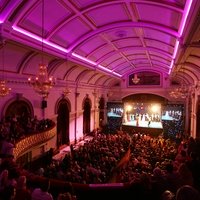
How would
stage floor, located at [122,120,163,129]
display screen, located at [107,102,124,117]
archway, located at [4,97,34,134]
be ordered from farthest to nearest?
display screen, located at [107,102,124,117]
stage floor, located at [122,120,163,129]
archway, located at [4,97,34,134]

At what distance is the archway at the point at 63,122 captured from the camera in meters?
15.8

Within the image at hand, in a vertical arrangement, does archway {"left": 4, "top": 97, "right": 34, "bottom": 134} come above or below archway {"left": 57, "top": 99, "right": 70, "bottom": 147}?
above

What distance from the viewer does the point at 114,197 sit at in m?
5.25

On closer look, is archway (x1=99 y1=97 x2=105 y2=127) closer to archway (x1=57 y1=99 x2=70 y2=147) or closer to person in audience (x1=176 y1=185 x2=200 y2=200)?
archway (x1=57 y1=99 x2=70 y2=147)

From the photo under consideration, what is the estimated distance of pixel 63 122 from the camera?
16.4 metres

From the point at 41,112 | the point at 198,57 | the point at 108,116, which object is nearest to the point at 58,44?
the point at 41,112

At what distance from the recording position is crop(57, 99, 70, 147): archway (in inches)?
621

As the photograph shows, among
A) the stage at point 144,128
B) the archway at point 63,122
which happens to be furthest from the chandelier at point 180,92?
the archway at point 63,122

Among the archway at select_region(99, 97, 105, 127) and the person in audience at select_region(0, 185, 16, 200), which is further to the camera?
the archway at select_region(99, 97, 105, 127)

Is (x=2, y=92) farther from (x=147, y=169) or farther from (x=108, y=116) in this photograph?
(x=108, y=116)

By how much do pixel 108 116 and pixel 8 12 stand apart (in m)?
20.1

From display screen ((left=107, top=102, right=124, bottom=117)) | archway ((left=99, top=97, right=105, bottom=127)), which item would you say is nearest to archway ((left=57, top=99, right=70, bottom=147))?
archway ((left=99, top=97, right=105, bottom=127))

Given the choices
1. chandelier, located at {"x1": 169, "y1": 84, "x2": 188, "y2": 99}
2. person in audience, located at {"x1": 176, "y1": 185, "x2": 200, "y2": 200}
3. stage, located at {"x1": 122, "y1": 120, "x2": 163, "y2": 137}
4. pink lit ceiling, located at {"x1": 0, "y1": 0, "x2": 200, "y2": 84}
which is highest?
pink lit ceiling, located at {"x1": 0, "y1": 0, "x2": 200, "y2": 84}

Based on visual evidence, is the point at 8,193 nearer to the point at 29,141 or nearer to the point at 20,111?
the point at 29,141
